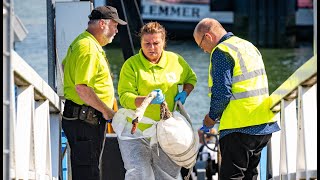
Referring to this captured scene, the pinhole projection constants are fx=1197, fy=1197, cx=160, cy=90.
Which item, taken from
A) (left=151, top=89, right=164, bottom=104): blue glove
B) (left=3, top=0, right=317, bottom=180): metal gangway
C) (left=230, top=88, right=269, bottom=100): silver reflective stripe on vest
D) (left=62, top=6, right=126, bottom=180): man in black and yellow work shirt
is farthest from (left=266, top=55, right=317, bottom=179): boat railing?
(left=62, top=6, right=126, bottom=180): man in black and yellow work shirt

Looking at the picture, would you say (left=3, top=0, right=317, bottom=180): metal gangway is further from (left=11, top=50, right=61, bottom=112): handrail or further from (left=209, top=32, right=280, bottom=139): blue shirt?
(left=209, top=32, right=280, bottom=139): blue shirt

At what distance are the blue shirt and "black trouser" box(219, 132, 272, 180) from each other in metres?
0.03

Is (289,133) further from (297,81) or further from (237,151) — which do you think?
(297,81)

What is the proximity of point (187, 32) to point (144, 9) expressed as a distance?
3.12 meters

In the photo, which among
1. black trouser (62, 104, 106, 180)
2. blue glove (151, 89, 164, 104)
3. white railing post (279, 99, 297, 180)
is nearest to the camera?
white railing post (279, 99, 297, 180)

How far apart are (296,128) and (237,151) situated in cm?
39

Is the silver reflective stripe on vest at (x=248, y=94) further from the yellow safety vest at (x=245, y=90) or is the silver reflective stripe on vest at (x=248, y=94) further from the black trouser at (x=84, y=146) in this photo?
the black trouser at (x=84, y=146)

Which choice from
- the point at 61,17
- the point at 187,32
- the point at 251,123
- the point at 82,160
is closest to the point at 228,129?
the point at 251,123

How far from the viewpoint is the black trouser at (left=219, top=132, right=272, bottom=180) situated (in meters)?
7.19

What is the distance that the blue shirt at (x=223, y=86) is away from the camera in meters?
7.07

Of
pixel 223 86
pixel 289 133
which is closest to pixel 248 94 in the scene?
pixel 223 86

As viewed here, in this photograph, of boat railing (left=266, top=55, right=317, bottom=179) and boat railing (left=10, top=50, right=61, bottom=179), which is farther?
boat railing (left=266, top=55, right=317, bottom=179)

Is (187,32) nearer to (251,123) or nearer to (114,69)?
(114,69)

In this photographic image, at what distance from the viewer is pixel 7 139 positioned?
543cm
